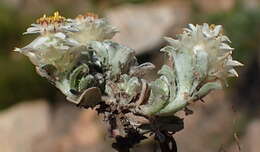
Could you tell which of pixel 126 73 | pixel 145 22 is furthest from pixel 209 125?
pixel 126 73

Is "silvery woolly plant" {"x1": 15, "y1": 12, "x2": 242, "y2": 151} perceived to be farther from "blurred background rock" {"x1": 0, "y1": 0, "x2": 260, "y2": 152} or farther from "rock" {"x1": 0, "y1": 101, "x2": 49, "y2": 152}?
"rock" {"x1": 0, "y1": 101, "x2": 49, "y2": 152}

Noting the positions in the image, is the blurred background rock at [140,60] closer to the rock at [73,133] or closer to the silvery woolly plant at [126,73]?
the rock at [73,133]

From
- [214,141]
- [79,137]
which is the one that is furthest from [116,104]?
[79,137]

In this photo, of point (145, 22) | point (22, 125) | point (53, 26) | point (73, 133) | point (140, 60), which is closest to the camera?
point (53, 26)

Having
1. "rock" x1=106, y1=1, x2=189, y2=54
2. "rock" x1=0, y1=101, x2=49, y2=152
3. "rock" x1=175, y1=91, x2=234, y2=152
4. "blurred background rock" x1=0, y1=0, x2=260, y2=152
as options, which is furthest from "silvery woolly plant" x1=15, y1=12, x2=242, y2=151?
"rock" x1=106, y1=1, x2=189, y2=54

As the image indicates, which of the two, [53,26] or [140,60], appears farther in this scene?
[140,60]

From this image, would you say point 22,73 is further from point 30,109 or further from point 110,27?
point 110,27

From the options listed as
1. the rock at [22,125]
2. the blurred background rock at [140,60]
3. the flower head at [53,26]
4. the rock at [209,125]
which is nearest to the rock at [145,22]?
the blurred background rock at [140,60]

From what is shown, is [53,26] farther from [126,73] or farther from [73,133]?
[73,133]
